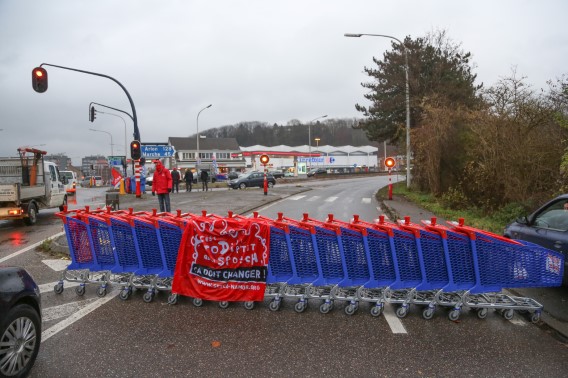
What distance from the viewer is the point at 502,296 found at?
5312mm

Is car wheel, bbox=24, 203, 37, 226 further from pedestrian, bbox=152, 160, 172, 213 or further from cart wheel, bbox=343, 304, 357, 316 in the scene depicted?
cart wheel, bbox=343, 304, 357, 316

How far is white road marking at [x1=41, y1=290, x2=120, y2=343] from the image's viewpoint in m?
4.55

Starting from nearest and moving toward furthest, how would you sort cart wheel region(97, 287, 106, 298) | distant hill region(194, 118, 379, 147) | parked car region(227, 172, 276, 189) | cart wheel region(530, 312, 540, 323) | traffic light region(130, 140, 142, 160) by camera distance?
cart wheel region(530, 312, 540, 323), cart wheel region(97, 287, 106, 298), traffic light region(130, 140, 142, 160), parked car region(227, 172, 276, 189), distant hill region(194, 118, 379, 147)

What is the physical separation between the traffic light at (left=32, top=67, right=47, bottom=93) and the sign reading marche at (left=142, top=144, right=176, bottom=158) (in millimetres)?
10897

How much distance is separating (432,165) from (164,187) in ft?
40.2

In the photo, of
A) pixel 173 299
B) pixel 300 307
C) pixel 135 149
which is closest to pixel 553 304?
pixel 300 307

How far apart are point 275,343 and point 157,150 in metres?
25.6

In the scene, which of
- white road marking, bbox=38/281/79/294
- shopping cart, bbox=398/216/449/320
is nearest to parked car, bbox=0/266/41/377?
white road marking, bbox=38/281/79/294

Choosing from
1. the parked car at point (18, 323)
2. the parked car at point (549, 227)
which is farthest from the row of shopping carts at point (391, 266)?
the parked car at point (18, 323)

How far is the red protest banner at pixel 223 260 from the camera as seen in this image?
17.4 ft

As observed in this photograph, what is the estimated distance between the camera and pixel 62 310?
17.5ft

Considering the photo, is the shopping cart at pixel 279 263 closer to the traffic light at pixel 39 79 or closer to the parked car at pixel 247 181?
the traffic light at pixel 39 79

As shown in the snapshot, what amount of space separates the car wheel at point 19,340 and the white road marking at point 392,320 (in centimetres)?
364

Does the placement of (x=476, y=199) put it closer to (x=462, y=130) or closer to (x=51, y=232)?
(x=462, y=130)
